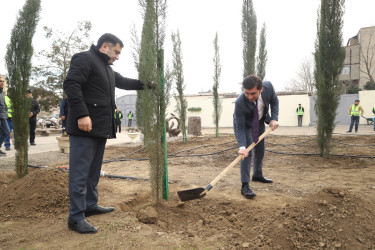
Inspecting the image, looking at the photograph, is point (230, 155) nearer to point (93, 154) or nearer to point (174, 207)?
point (174, 207)

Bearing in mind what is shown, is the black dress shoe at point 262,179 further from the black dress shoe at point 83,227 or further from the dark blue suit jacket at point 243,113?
the black dress shoe at point 83,227

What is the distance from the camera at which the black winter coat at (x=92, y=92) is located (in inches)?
88.0

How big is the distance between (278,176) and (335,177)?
36.1 inches

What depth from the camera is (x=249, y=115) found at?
3.57m

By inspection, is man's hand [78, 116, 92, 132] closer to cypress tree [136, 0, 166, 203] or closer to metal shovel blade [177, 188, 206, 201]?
cypress tree [136, 0, 166, 203]

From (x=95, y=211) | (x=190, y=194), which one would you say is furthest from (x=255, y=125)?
(x=95, y=211)

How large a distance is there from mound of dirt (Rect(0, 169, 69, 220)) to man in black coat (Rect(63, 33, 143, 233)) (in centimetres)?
56

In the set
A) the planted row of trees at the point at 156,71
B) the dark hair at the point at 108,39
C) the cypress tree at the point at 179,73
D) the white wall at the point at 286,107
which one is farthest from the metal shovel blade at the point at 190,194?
the white wall at the point at 286,107

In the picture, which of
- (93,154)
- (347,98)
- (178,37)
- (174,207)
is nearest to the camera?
(93,154)

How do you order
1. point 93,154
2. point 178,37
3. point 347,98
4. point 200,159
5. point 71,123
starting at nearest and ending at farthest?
point 71,123, point 93,154, point 200,159, point 178,37, point 347,98

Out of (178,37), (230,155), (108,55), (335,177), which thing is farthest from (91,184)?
(178,37)

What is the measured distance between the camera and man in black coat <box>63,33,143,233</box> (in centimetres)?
224

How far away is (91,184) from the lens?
2.65m

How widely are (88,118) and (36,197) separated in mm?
1456
